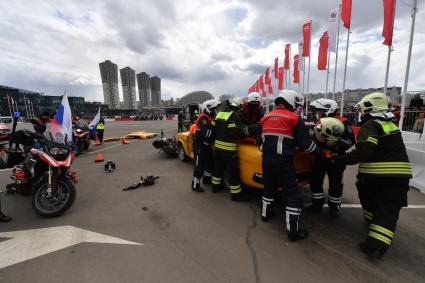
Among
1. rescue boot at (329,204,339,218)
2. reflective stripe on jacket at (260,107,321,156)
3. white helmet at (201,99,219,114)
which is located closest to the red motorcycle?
white helmet at (201,99,219,114)

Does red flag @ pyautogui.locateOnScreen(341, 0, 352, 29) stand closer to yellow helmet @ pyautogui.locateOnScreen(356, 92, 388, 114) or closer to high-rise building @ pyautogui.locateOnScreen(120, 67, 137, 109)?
yellow helmet @ pyautogui.locateOnScreen(356, 92, 388, 114)

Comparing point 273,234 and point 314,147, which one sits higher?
point 314,147

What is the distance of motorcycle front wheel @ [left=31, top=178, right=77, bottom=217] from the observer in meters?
3.46

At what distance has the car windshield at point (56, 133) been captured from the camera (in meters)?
3.82

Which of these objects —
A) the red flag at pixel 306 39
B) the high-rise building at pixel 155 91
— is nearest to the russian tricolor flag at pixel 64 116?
the red flag at pixel 306 39

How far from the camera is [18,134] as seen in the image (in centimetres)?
409

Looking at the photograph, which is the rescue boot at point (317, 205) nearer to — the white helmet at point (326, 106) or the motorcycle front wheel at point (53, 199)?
the white helmet at point (326, 106)

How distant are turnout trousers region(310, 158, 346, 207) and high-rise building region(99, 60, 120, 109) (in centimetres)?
10657

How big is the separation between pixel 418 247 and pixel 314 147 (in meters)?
1.67

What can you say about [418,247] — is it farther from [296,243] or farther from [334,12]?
[334,12]

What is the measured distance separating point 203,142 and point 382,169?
2.85m

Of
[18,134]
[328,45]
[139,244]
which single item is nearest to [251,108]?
[139,244]

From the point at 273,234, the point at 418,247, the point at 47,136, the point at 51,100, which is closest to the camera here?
the point at 418,247

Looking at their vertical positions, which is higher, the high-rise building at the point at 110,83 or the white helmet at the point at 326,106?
the high-rise building at the point at 110,83
